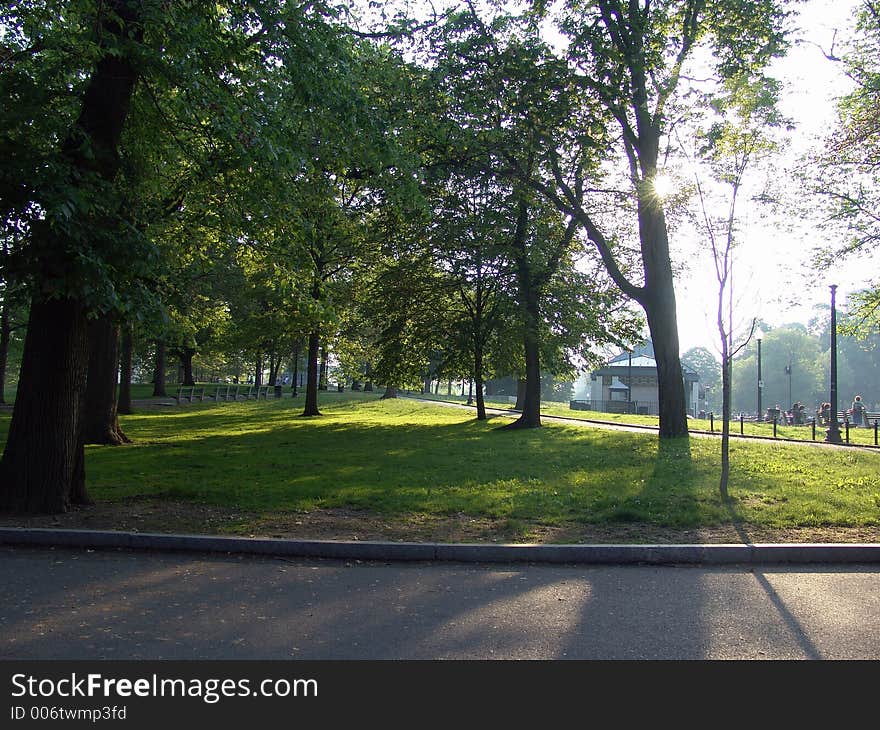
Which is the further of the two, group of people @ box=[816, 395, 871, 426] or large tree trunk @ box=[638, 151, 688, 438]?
group of people @ box=[816, 395, 871, 426]

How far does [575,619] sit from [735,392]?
11773 cm

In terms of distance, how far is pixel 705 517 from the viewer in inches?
303

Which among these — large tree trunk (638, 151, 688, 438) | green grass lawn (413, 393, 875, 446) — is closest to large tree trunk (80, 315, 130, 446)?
large tree trunk (638, 151, 688, 438)

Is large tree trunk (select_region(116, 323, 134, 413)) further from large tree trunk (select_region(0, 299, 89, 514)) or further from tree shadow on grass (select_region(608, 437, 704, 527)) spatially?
tree shadow on grass (select_region(608, 437, 704, 527))

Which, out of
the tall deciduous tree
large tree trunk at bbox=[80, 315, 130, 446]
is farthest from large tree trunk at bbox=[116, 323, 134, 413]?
the tall deciduous tree

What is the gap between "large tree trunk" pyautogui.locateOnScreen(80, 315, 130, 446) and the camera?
1587 cm

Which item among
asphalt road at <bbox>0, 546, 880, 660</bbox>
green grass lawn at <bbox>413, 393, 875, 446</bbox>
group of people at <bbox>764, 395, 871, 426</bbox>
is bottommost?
asphalt road at <bbox>0, 546, 880, 660</bbox>

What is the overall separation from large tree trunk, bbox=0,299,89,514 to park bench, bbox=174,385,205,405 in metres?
27.8

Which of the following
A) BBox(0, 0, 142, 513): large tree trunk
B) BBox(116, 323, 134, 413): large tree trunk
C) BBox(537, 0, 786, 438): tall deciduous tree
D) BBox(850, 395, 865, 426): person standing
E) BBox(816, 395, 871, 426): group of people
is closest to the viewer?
BBox(0, 0, 142, 513): large tree trunk

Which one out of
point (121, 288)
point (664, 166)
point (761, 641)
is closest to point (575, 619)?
point (761, 641)

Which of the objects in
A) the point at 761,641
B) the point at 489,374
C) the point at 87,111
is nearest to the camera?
the point at 761,641

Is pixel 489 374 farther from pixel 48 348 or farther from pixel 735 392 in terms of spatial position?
pixel 735 392

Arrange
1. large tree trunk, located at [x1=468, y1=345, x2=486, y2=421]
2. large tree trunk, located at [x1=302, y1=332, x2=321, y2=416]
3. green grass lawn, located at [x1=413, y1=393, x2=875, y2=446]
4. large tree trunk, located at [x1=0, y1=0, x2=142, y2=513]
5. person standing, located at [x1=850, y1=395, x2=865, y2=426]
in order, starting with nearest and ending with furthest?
large tree trunk, located at [x1=0, y1=0, x2=142, y2=513] → green grass lawn, located at [x1=413, y1=393, x2=875, y2=446] → large tree trunk, located at [x1=468, y1=345, x2=486, y2=421] → large tree trunk, located at [x1=302, y1=332, x2=321, y2=416] → person standing, located at [x1=850, y1=395, x2=865, y2=426]

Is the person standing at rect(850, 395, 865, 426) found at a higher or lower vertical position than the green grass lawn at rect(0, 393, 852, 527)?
higher
